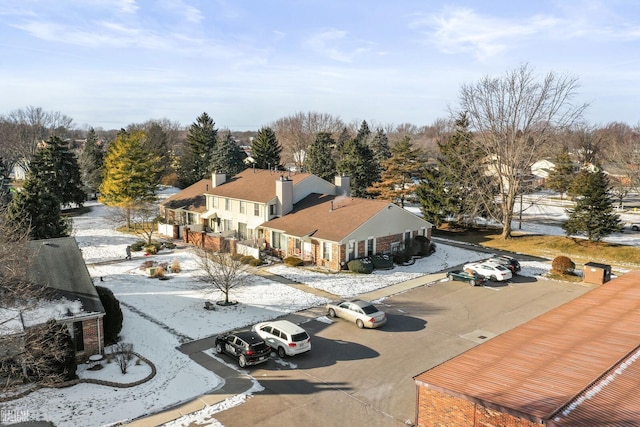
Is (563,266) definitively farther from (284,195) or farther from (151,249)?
(151,249)

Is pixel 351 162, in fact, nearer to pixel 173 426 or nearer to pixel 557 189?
pixel 557 189

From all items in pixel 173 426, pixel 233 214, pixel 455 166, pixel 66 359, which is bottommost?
pixel 173 426

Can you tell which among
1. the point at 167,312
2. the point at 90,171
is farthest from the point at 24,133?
the point at 167,312

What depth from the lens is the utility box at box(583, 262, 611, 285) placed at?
33.5m

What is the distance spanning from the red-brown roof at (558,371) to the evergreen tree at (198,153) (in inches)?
2616

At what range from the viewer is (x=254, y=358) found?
20484mm

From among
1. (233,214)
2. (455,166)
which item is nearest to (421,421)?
→ (233,214)

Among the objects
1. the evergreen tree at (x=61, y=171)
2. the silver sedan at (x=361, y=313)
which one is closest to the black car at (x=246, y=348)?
the silver sedan at (x=361, y=313)

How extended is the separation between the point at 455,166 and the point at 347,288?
25.9 metres

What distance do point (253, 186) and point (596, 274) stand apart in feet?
99.7

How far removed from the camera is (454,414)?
46.2ft

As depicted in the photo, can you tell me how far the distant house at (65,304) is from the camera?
19.7 m

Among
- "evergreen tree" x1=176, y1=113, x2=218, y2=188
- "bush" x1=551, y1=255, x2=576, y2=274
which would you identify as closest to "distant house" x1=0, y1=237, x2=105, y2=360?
"bush" x1=551, y1=255, x2=576, y2=274

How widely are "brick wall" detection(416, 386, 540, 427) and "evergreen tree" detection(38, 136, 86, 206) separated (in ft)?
174
